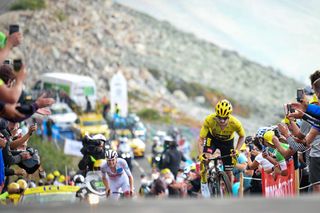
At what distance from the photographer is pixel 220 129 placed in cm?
1714

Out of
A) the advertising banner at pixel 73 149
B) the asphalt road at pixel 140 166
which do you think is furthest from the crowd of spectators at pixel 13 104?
the advertising banner at pixel 73 149

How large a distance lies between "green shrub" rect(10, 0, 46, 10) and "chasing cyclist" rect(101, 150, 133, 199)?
3191 inches

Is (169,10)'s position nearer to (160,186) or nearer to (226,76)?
(226,76)

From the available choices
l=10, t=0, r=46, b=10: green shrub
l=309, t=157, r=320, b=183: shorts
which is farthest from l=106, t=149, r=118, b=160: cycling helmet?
l=10, t=0, r=46, b=10: green shrub

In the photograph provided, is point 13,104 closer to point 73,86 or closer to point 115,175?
point 115,175

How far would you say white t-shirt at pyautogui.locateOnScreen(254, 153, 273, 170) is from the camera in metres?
15.0

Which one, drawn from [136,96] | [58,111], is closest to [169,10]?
[136,96]

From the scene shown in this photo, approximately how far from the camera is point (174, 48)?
406ft

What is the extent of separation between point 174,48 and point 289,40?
31200 mm

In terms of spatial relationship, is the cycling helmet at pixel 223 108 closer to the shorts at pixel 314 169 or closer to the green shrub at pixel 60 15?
the shorts at pixel 314 169

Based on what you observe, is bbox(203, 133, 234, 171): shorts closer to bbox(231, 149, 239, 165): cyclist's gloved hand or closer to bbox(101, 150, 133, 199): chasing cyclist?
bbox(231, 149, 239, 165): cyclist's gloved hand

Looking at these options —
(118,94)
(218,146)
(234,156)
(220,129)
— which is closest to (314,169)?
(234,156)

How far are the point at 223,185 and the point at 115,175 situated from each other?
1491 millimetres

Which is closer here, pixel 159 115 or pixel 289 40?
pixel 159 115
